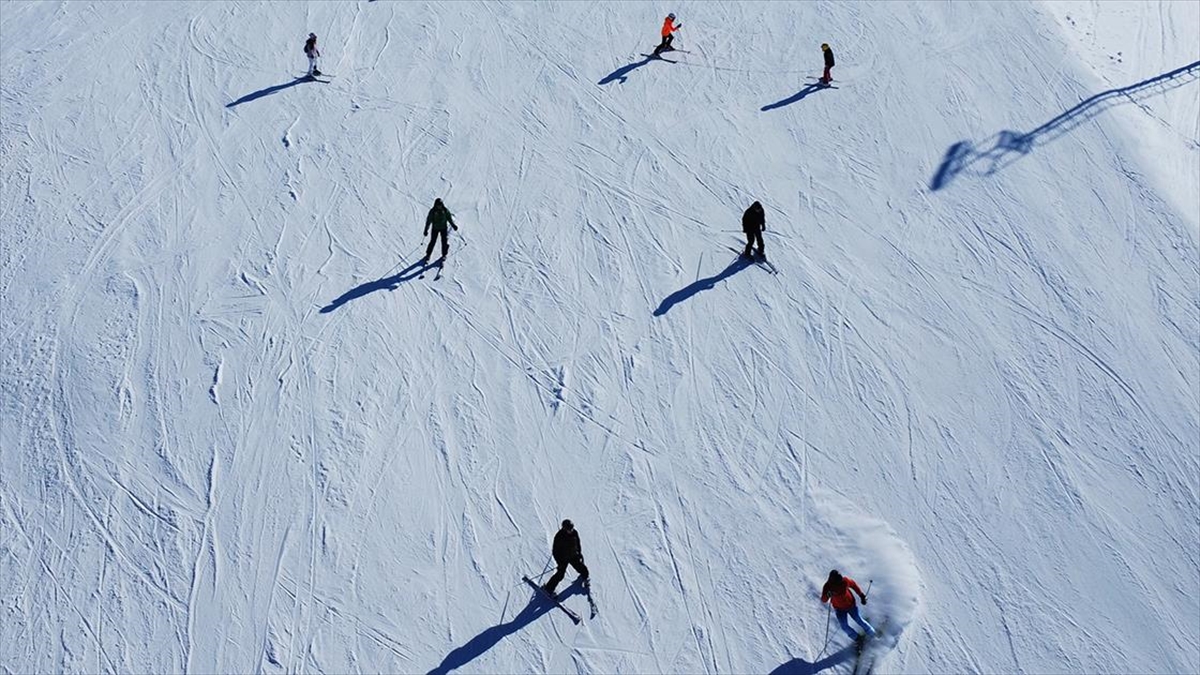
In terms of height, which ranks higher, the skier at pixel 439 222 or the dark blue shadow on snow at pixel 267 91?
the dark blue shadow on snow at pixel 267 91

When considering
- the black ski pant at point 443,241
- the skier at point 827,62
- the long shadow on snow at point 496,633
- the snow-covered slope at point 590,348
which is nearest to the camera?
the long shadow on snow at point 496,633

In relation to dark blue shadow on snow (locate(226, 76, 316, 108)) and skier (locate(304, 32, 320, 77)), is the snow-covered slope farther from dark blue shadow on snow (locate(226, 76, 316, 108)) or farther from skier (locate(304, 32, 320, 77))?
skier (locate(304, 32, 320, 77))

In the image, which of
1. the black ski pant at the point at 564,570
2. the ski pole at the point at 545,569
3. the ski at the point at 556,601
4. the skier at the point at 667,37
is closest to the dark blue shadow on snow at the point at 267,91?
the skier at the point at 667,37

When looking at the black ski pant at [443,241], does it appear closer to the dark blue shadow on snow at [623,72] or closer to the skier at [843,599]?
the dark blue shadow on snow at [623,72]

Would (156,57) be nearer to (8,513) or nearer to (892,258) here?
(8,513)

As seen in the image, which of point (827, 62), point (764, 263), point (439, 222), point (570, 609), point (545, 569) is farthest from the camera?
point (827, 62)

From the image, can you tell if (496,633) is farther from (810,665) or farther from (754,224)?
(754,224)

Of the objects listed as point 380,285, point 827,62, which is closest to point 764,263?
point 380,285
